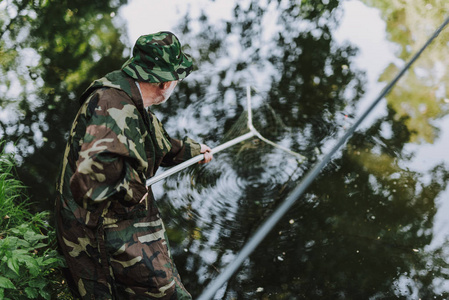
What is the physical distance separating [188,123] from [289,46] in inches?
85.0

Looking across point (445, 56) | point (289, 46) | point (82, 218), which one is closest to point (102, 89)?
point (82, 218)

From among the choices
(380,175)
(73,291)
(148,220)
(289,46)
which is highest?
(289,46)

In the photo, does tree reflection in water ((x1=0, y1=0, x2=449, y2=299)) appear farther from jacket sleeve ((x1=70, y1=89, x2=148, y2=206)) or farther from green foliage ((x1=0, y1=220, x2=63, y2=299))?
jacket sleeve ((x1=70, y1=89, x2=148, y2=206))

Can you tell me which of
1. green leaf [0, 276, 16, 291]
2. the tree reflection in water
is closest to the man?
green leaf [0, 276, 16, 291]

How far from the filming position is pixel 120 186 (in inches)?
81.8

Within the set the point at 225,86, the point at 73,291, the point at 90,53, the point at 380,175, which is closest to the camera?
the point at 73,291

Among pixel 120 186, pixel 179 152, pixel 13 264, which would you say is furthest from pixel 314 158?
pixel 13 264

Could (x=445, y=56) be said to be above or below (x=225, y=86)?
above

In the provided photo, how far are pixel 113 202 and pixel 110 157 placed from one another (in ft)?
1.11

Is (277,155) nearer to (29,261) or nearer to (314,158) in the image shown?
(314,158)

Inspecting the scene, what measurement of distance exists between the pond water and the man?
1.09 m

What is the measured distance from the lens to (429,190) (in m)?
4.15

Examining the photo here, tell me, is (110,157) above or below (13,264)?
above

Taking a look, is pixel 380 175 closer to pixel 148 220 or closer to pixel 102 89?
pixel 148 220
